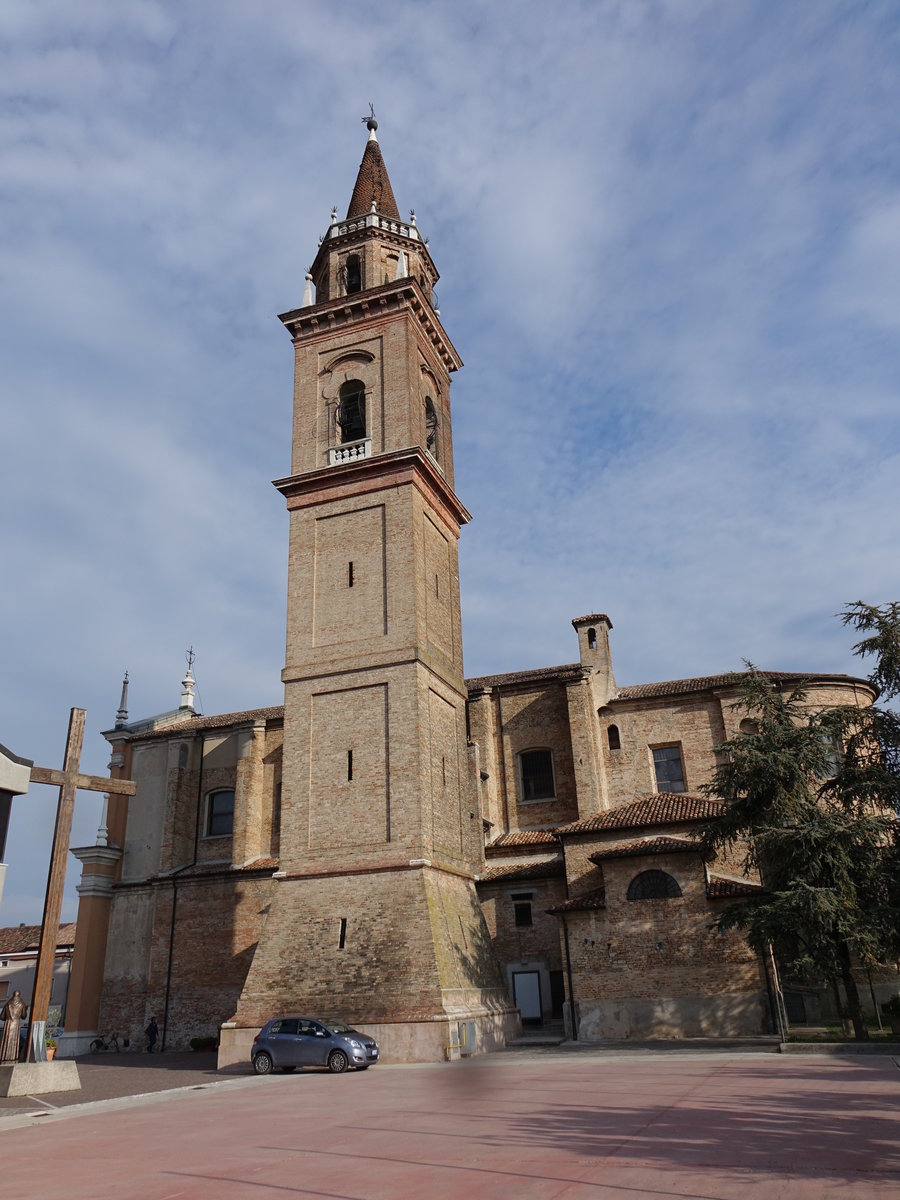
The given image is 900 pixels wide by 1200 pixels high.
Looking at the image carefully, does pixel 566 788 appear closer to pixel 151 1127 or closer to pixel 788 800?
pixel 788 800

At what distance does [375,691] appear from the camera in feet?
77.2

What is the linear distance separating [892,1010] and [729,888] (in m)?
5.40

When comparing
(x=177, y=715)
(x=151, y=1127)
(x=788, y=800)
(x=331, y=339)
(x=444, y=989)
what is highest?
(x=331, y=339)

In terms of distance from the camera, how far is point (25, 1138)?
35.2ft

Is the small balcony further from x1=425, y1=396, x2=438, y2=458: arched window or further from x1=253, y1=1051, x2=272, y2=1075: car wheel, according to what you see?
x1=253, y1=1051, x2=272, y2=1075: car wheel

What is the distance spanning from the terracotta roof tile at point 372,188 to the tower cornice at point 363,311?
4.53 m

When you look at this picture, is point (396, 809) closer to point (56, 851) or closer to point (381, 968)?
point (381, 968)

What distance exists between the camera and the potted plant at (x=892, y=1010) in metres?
21.6

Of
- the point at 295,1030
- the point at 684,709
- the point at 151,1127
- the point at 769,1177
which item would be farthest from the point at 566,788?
the point at 769,1177

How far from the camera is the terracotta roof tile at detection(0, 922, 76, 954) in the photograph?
4344 cm

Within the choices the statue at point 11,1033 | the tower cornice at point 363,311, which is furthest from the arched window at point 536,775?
the statue at point 11,1033

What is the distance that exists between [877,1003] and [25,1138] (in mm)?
19719

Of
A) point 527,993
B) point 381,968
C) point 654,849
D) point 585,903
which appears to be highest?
point 654,849

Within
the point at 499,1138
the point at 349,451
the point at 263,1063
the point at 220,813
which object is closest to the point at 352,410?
the point at 349,451
